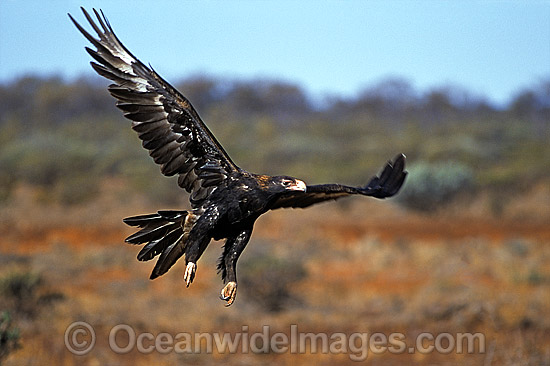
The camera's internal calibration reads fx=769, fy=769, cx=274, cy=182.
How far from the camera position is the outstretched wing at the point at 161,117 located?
6.54m

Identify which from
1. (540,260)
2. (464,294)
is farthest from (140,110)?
(540,260)

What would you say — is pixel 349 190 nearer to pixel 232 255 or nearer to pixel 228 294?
pixel 232 255

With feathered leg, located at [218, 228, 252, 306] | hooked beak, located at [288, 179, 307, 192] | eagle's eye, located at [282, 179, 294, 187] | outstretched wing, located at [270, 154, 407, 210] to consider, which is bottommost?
feathered leg, located at [218, 228, 252, 306]

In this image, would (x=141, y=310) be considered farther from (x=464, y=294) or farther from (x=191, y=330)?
(x=464, y=294)

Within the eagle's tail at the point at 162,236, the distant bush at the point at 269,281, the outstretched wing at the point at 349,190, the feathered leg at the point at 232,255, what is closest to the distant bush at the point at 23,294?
the distant bush at the point at 269,281

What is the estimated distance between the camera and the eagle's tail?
6496 millimetres

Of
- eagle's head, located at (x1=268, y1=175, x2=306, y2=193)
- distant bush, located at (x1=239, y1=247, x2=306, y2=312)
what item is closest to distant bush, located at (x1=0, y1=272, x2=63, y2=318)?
distant bush, located at (x1=239, y1=247, x2=306, y2=312)

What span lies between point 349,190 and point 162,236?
2.09m

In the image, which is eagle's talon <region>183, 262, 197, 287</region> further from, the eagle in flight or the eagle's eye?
the eagle's eye

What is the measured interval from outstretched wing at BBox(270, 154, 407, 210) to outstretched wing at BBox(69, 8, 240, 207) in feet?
2.66

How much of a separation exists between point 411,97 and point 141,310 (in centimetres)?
6094

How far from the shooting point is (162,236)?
21.6 feet

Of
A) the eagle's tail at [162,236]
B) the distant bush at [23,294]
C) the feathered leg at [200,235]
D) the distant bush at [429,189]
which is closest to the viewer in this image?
the feathered leg at [200,235]

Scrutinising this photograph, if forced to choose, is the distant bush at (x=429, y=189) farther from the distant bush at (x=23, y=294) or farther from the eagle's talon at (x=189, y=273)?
the eagle's talon at (x=189, y=273)
